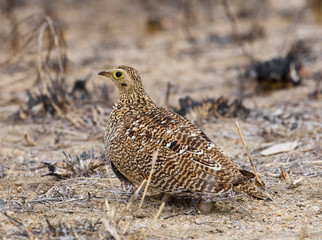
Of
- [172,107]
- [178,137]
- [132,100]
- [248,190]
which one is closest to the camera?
[248,190]

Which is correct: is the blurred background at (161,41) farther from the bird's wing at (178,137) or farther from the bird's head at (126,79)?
the bird's wing at (178,137)

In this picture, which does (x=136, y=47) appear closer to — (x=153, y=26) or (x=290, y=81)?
(x=153, y=26)

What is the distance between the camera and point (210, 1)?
16547mm

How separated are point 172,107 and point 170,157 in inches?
127

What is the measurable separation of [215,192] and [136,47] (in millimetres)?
8597

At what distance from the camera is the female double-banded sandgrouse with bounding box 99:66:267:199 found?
347 centimetres

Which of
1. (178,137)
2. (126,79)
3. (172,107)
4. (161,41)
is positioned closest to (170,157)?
(178,137)

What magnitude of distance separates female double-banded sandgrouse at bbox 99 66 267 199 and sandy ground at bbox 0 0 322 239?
290 mm

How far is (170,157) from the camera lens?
3.56m

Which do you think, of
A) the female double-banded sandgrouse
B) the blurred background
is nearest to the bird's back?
the female double-banded sandgrouse

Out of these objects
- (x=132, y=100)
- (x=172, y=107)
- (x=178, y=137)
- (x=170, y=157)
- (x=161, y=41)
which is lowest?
(x=172, y=107)

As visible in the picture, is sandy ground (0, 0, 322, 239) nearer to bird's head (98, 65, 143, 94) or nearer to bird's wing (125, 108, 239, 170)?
bird's wing (125, 108, 239, 170)

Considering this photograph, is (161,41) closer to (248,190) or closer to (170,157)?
(170,157)

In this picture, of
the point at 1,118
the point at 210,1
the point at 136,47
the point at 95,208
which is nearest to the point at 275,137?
the point at 95,208
